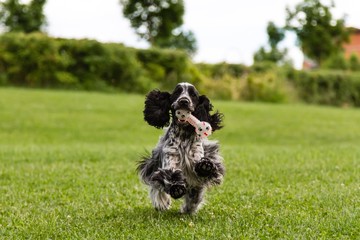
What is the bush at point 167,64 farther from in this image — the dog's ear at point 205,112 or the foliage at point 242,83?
the dog's ear at point 205,112

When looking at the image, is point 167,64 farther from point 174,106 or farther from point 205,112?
point 174,106

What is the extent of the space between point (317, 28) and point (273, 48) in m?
10.9

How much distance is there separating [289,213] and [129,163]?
16.5 feet

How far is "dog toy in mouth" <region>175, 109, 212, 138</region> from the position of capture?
17.2 feet

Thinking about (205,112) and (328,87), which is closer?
(205,112)

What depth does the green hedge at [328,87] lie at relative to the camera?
3362cm

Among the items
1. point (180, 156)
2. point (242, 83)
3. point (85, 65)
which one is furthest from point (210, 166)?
point (242, 83)

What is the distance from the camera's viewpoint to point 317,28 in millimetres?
54375

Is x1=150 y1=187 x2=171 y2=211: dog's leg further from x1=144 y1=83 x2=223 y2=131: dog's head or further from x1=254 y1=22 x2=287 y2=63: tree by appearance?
x1=254 y1=22 x2=287 y2=63: tree

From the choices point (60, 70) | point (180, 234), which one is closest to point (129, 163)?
point (180, 234)

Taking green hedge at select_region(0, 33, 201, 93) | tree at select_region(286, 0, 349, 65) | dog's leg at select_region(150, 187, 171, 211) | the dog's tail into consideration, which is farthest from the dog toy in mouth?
tree at select_region(286, 0, 349, 65)

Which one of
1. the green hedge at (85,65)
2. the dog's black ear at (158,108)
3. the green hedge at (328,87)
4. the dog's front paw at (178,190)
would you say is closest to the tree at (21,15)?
the green hedge at (85,65)

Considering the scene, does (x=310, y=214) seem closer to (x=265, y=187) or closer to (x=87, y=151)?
(x=265, y=187)

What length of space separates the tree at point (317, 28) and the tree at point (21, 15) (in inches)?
952
